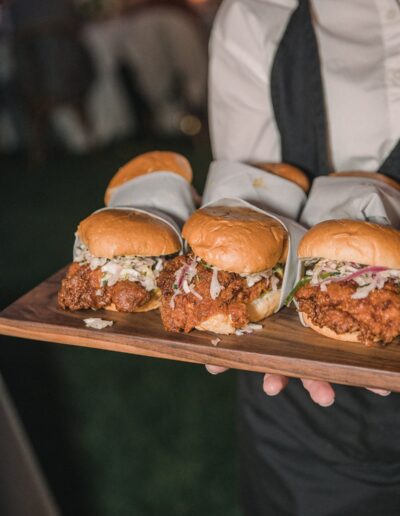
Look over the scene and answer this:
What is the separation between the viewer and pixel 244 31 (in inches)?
81.5

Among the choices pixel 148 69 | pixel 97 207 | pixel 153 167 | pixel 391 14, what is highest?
pixel 391 14

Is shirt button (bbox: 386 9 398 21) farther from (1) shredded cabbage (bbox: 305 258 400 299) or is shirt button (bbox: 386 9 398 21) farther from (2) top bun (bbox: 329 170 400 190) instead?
(1) shredded cabbage (bbox: 305 258 400 299)

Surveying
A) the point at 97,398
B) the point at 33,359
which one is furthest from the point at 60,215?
the point at 97,398

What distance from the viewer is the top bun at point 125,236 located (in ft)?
5.73

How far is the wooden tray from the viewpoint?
146cm

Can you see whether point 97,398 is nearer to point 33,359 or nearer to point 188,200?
point 33,359

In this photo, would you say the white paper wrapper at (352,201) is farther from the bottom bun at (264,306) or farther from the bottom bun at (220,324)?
the bottom bun at (220,324)

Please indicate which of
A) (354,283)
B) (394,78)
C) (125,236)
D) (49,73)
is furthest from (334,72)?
(49,73)

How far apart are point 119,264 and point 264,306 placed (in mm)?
477

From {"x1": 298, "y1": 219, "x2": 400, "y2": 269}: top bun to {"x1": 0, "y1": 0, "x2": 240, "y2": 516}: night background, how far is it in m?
1.60

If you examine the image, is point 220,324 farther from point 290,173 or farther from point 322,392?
Result: point 290,173

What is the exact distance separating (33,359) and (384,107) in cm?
265

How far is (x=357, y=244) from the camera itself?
154 centimetres

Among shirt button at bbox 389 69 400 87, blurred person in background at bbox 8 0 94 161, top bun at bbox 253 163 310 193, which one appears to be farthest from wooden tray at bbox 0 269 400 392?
blurred person in background at bbox 8 0 94 161
